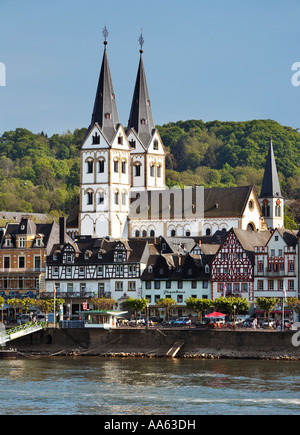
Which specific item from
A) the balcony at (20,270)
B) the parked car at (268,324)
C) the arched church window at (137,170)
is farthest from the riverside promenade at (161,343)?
the arched church window at (137,170)

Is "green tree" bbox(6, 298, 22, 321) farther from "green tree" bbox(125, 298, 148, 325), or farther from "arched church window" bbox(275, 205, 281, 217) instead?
"arched church window" bbox(275, 205, 281, 217)

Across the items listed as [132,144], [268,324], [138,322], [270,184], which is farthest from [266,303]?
[132,144]

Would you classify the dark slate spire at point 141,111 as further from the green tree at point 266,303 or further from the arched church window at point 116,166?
the green tree at point 266,303

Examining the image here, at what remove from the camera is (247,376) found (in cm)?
7231

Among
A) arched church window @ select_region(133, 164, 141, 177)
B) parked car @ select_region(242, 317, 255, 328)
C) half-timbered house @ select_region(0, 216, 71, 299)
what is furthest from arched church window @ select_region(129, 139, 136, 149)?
parked car @ select_region(242, 317, 255, 328)

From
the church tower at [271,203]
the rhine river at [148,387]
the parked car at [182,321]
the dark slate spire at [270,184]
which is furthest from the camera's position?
the dark slate spire at [270,184]

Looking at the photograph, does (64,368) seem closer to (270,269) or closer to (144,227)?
(270,269)

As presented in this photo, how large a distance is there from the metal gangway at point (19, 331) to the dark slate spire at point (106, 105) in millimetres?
42693

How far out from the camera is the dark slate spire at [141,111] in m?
139

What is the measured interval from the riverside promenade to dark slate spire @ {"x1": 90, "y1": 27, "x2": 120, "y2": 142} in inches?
1755

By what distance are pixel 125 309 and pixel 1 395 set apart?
132 ft

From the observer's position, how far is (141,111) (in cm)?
14075

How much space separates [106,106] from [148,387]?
227 feet
